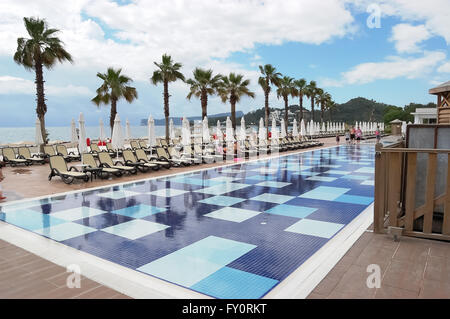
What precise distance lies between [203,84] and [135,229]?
21.4 meters

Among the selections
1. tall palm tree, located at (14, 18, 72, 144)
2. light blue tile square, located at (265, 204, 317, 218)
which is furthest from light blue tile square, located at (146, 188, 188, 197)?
tall palm tree, located at (14, 18, 72, 144)

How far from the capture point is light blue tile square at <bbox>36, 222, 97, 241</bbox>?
4.98m

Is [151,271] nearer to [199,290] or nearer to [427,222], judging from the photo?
[199,290]

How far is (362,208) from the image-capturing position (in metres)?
→ 6.56

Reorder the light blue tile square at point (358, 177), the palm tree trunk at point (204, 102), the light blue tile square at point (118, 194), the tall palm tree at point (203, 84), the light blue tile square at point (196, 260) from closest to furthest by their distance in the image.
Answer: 1. the light blue tile square at point (196, 260)
2. the light blue tile square at point (118, 194)
3. the light blue tile square at point (358, 177)
4. the tall palm tree at point (203, 84)
5. the palm tree trunk at point (204, 102)

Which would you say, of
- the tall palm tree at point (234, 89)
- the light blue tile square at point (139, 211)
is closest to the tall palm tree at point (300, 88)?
the tall palm tree at point (234, 89)

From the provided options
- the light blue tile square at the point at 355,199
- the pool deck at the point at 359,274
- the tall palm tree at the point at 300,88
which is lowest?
the light blue tile square at the point at 355,199

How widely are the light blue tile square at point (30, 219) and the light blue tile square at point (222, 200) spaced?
3.04 m

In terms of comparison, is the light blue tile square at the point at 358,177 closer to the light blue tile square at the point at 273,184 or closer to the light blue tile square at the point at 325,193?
the light blue tile square at the point at 325,193

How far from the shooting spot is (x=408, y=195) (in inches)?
166

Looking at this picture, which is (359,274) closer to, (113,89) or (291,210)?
(291,210)

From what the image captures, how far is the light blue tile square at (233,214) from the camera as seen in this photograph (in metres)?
5.96
